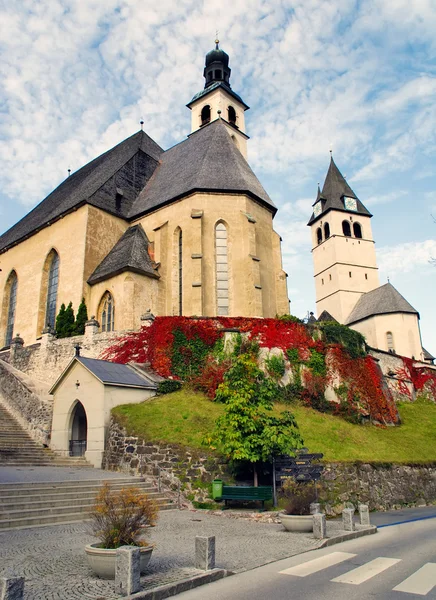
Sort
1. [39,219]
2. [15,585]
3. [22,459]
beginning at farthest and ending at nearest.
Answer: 1. [39,219]
2. [22,459]
3. [15,585]

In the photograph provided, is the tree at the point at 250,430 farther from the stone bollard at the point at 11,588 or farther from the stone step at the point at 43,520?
the stone bollard at the point at 11,588

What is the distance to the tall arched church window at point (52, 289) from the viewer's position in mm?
33156

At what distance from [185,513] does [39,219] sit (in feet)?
99.6

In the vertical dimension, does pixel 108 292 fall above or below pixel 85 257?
below

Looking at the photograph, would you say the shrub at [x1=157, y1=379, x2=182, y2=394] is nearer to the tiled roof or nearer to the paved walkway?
the tiled roof

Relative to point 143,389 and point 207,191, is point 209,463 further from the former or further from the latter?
point 207,191

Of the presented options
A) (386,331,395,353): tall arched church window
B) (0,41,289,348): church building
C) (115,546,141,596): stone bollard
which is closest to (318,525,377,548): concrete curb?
(115,546,141,596): stone bollard

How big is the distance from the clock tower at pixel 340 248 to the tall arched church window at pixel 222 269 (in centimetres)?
2621

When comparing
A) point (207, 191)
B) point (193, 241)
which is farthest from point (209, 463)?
point (207, 191)

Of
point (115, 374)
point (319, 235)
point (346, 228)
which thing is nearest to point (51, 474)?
point (115, 374)

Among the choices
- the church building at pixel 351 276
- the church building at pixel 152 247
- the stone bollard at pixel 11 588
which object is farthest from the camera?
the church building at pixel 351 276

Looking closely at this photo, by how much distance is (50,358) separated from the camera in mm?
25516

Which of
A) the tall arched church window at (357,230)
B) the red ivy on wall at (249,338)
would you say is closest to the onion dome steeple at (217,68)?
the tall arched church window at (357,230)

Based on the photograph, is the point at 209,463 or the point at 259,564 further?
the point at 209,463
